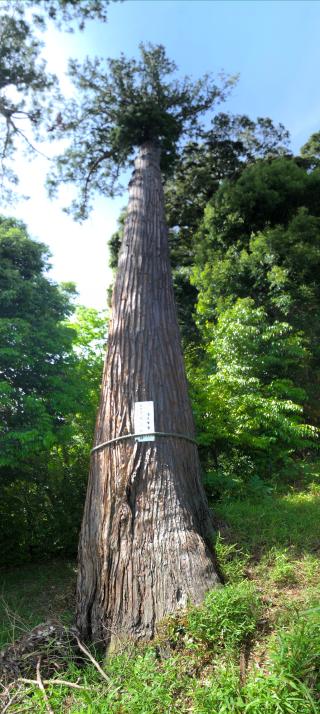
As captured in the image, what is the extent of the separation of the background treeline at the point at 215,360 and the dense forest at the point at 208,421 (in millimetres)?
27

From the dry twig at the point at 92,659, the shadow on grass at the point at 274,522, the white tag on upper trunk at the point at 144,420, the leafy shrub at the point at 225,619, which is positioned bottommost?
the dry twig at the point at 92,659

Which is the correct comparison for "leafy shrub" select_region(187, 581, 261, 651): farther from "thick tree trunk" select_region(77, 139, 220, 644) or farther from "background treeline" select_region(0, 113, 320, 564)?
"background treeline" select_region(0, 113, 320, 564)

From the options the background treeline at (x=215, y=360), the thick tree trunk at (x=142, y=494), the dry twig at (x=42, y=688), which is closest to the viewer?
the dry twig at (x=42, y=688)

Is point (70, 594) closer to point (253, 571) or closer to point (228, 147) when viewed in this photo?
point (253, 571)

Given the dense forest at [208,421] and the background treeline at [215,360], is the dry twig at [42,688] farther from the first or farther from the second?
the background treeline at [215,360]

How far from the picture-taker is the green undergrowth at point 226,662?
157 centimetres

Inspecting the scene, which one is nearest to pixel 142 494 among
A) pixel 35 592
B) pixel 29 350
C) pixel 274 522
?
pixel 274 522

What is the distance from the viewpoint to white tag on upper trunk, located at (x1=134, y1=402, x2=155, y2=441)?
3.00 metres

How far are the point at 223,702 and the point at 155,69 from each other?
9.49 meters

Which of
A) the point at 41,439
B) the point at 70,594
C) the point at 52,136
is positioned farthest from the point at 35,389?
the point at 52,136

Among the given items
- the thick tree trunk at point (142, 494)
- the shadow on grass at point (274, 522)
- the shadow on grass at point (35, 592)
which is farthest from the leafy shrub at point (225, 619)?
the shadow on grass at point (35, 592)

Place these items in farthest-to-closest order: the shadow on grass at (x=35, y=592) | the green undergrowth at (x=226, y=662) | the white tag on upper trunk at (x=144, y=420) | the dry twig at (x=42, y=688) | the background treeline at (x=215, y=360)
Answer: the background treeline at (x=215, y=360)
the shadow on grass at (x=35, y=592)
the white tag on upper trunk at (x=144, y=420)
the dry twig at (x=42, y=688)
the green undergrowth at (x=226, y=662)

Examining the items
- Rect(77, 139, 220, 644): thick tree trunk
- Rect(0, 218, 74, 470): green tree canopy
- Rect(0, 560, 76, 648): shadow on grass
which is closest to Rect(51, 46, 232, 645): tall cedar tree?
Rect(77, 139, 220, 644): thick tree trunk

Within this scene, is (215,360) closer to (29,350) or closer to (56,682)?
(29,350)
